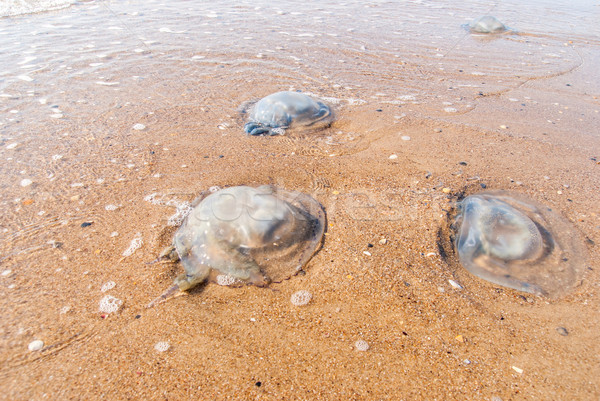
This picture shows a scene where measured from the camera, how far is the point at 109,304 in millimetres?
2023

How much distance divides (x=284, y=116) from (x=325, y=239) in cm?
188

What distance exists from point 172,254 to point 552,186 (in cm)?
312

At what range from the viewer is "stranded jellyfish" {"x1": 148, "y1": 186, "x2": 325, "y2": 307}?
2176mm

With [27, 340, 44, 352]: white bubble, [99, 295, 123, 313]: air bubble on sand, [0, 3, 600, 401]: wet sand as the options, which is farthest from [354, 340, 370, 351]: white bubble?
[27, 340, 44, 352]: white bubble

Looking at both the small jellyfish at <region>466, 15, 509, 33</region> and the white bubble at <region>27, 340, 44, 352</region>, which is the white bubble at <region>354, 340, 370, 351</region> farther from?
the small jellyfish at <region>466, 15, 509, 33</region>

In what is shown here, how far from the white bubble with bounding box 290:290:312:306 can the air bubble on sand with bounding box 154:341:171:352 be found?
0.72 metres

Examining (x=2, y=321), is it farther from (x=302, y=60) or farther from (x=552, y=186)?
(x=302, y=60)

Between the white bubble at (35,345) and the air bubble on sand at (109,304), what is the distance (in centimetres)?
31

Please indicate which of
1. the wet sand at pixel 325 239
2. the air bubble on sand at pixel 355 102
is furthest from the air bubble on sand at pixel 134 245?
the air bubble on sand at pixel 355 102

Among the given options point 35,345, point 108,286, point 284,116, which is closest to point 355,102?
point 284,116

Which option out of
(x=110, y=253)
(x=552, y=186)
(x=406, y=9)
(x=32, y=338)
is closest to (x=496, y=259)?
(x=552, y=186)

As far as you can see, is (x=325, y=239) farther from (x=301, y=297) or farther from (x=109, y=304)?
(x=109, y=304)

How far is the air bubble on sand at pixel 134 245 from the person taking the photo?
2346mm

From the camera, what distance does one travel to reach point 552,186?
292cm
